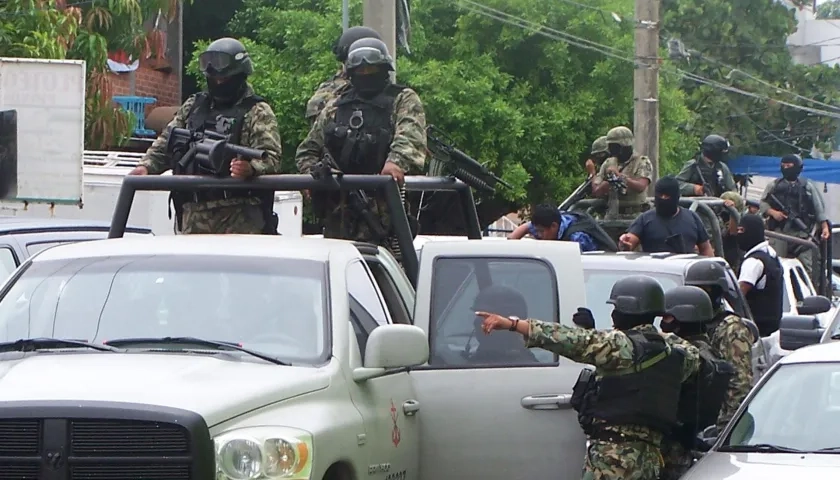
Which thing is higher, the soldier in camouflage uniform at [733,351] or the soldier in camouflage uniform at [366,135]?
the soldier in camouflage uniform at [366,135]

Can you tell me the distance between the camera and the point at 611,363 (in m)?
6.21

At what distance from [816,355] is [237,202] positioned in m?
3.41

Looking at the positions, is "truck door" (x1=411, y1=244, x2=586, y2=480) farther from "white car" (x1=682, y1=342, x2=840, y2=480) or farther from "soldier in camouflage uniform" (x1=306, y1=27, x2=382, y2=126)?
"soldier in camouflage uniform" (x1=306, y1=27, x2=382, y2=126)

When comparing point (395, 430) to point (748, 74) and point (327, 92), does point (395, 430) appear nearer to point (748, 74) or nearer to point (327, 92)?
point (327, 92)

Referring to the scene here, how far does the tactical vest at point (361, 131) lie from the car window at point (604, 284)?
1530mm

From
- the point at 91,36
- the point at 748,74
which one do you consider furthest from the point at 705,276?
the point at 748,74

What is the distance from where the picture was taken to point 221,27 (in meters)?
29.9

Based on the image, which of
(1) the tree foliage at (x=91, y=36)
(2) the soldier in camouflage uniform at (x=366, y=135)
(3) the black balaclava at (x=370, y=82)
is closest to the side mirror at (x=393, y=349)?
(2) the soldier in camouflage uniform at (x=366, y=135)

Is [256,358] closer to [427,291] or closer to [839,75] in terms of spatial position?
[427,291]

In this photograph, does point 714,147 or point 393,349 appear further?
point 714,147

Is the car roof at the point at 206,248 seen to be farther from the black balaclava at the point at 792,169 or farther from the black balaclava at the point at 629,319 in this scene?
the black balaclava at the point at 792,169

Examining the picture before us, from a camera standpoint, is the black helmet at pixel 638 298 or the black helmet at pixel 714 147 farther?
the black helmet at pixel 714 147

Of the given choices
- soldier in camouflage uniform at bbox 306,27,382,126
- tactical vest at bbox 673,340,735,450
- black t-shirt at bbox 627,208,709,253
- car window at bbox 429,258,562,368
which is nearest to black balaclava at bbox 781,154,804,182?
black t-shirt at bbox 627,208,709,253

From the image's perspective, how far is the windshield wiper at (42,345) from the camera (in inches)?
224
